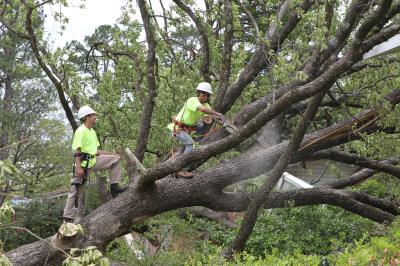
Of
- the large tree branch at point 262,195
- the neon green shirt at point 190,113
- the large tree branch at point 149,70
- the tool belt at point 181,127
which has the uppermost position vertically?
the large tree branch at point 149,70

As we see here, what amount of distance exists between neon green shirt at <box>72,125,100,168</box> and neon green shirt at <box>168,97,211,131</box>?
1.30 m

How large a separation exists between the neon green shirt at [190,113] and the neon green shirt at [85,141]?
4.26ft

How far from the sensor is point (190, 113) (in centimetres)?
898

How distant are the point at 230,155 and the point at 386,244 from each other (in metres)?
9.41

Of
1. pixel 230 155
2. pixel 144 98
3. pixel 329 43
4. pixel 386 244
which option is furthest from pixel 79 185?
pixel 230 155

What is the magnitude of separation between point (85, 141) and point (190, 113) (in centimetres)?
166

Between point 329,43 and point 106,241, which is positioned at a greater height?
point 329,43

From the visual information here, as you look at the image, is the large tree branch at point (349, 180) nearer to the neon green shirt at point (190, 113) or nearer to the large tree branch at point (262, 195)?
the large tree branch at point (262, 195)

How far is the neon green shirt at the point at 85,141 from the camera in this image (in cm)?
847

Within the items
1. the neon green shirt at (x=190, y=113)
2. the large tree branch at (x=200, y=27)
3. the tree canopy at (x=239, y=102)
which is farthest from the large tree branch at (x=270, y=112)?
the large tree branch at (x=200, y=27)

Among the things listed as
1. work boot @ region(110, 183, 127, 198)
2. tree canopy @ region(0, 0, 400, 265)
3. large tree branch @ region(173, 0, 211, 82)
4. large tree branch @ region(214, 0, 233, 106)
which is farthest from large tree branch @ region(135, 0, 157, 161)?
work boot @ region(110, 183, 127, 198)

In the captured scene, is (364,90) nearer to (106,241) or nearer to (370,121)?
(370,121)

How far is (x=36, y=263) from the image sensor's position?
807 cm

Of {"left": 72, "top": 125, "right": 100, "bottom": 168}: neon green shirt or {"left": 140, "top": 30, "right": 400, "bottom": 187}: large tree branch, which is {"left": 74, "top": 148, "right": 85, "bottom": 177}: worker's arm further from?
{"left": 140, "top": 30, "right": 400, "bottom": 187}: large tree branch
